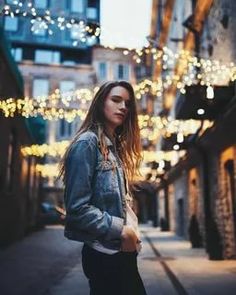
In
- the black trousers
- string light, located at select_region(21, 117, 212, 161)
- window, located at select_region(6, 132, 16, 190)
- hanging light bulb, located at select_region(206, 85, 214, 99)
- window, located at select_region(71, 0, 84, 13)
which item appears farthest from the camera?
window, located at select_region(6, 132, 16, 190)

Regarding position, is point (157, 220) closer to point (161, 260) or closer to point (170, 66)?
point (170, 66)

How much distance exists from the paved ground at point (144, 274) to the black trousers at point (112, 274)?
5.27 m

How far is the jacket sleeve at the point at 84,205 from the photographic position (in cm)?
177

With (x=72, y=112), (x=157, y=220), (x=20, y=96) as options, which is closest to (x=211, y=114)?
(x=72, y=112)

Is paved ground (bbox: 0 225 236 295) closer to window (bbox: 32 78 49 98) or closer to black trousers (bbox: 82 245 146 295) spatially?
black trousers (bbox: 82 245 146 295)

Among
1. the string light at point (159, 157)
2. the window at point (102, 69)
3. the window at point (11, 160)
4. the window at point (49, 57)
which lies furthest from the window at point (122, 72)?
the window at point (11, 160)

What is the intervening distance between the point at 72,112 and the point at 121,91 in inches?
390

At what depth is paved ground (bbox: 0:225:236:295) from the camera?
7.29 metres

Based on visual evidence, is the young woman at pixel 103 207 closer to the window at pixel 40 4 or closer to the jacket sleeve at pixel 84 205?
the jacket sleeve at pixel 84 205

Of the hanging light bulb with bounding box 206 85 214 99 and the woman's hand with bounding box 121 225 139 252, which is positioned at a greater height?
the hanging light bulb with bounding box 206 85 214 99

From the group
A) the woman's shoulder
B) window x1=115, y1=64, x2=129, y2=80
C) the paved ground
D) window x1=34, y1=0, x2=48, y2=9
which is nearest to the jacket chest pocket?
the woman's shoulder

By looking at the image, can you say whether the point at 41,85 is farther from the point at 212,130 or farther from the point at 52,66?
the point at 212,130

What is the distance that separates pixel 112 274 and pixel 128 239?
211mm

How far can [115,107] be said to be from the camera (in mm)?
2164
